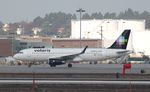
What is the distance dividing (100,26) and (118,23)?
224 inches

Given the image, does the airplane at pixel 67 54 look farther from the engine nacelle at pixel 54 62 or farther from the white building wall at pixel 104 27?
the white building wall at pixel 104 27

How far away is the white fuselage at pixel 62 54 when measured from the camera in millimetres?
81000

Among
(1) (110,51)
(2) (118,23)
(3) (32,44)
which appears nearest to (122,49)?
(1) (110,51)

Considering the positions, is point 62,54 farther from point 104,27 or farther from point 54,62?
point 104,27

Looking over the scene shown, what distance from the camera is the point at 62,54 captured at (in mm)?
81875

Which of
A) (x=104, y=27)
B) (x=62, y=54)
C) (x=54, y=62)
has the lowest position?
(x=54, y=62)

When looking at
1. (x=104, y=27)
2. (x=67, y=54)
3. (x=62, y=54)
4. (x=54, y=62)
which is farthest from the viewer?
(x=104, y=27)

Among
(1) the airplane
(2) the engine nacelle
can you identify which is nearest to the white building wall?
(1) the airplane

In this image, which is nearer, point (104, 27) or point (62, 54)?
point (62, 54)

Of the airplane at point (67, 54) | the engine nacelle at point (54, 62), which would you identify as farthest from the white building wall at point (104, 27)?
the engine nacelle at point (54, 62)

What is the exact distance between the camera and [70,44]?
513 ft

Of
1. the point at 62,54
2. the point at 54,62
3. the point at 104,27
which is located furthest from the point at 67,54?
the point at 104,27
